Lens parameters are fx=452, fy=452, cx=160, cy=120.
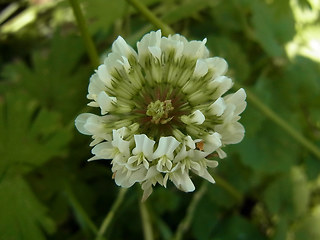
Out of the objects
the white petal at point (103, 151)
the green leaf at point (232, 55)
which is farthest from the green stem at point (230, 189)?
the white petal at point (103, 151)

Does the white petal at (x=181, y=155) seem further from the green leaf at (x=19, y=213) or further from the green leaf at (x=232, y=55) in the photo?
the green leaf at (x=232, y=55)

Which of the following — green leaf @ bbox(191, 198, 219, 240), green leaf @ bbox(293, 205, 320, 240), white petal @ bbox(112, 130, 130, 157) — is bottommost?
green leaf @ bbox(293, 205, 320, 240)

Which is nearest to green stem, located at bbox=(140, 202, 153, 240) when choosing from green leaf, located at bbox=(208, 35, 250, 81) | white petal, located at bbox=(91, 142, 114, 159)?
green leaf, located at bbox=(208, 35, 250, 81)

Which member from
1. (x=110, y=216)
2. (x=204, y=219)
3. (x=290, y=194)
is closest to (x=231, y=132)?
(x=110, y=216)

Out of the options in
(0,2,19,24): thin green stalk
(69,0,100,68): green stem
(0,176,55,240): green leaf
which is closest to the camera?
(69,0,100,68): green stem

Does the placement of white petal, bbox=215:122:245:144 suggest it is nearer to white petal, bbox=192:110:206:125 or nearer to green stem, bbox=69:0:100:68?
white petal, bbox=192:110:206:125

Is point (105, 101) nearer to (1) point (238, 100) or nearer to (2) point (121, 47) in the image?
(2) point (121, 47)
